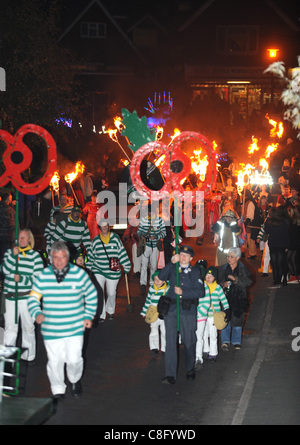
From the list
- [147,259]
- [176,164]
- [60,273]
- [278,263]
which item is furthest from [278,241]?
[60,273]

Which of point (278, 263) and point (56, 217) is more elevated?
point (56, 217)

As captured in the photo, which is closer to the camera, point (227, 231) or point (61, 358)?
point (61, 358)

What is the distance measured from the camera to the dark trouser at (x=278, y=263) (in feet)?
54.0

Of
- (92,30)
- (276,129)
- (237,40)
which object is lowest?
(276,129)

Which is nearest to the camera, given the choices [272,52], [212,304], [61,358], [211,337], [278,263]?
[61,358]

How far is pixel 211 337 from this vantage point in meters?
11.1

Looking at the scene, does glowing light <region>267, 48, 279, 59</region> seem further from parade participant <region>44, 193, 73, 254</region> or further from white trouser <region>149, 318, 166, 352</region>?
white trouser <region>149, 318, 166, 352</region>

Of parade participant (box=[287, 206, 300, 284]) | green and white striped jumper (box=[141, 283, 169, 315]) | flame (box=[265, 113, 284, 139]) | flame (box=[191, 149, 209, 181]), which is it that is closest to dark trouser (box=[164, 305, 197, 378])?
green and white striped jumper (box=[141, 283, 169, 315])

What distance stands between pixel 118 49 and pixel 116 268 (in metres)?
41.6

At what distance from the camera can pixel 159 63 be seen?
52250mm

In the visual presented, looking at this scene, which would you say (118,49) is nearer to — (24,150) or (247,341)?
(24,150)

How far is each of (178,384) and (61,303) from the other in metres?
2.08

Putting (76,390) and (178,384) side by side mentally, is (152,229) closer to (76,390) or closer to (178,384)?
(178,384)

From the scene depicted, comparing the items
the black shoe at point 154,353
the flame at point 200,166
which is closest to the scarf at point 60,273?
the black shoe at point 154,353
